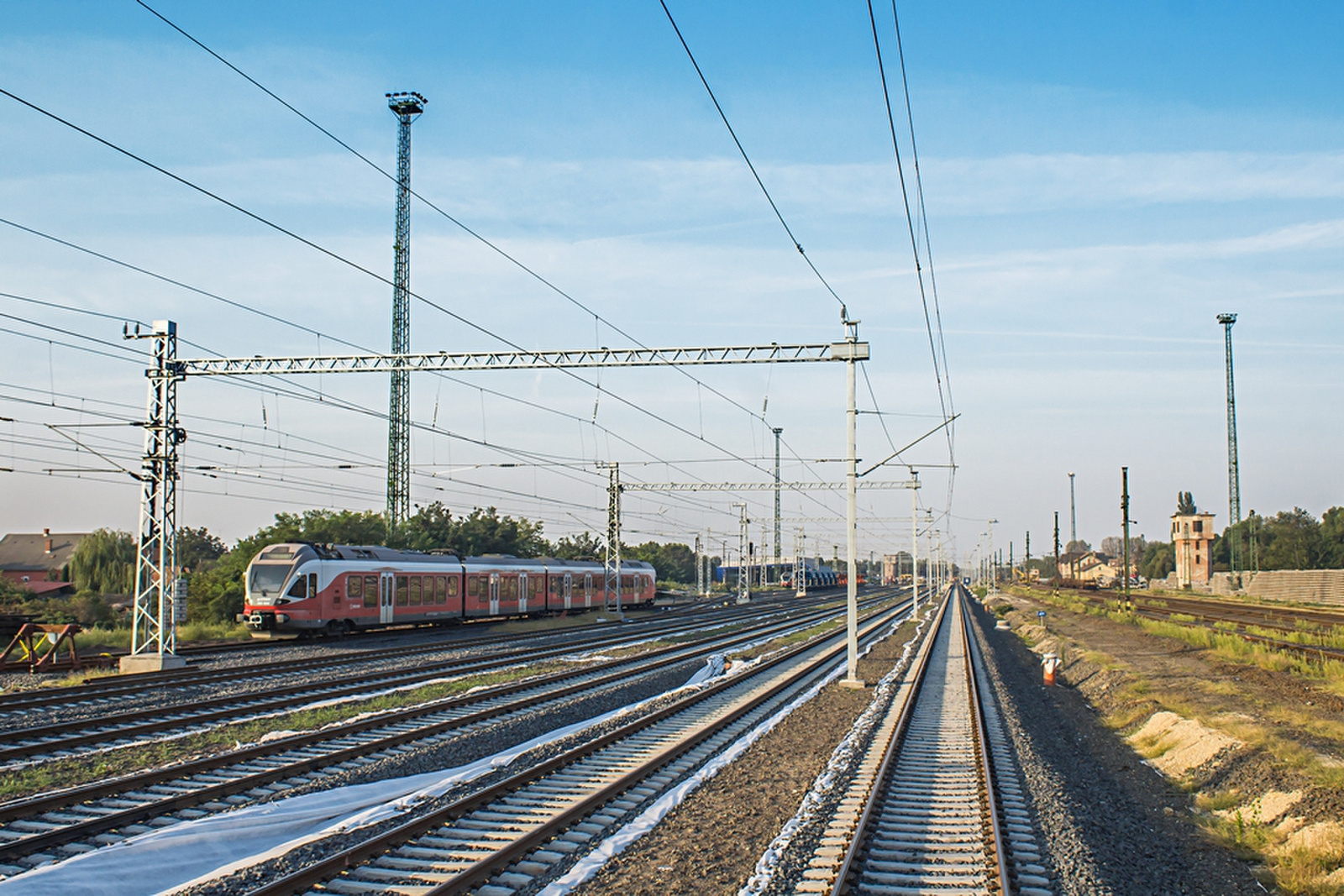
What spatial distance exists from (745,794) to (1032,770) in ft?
14.9

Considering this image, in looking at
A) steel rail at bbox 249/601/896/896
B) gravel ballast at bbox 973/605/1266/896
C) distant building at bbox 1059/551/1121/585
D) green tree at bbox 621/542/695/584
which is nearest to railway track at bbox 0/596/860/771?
steel rail at bbox 249/601/896/896

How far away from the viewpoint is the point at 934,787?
12.4 m

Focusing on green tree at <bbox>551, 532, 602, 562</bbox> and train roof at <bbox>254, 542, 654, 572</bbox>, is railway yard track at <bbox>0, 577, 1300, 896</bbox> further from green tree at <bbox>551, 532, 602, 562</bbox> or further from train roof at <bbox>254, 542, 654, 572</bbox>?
green tree at <bbox>551, 532, 602, 562</bbox>

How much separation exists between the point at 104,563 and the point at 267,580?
43755 mm

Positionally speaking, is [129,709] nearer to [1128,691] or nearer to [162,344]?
[162,344]

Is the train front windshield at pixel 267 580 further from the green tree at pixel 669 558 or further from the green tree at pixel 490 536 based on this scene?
the green tree at pixel 669 558

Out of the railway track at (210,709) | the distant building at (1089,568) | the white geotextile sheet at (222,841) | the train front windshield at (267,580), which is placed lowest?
the distant building at (1089,568)

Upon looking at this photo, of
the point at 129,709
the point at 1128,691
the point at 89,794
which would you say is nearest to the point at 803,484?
the point at 1128,691

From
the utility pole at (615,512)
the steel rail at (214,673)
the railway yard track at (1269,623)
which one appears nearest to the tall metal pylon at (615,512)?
the utility pole at (615,512)

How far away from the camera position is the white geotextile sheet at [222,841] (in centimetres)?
784

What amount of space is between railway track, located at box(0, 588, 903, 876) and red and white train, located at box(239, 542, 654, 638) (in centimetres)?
1537

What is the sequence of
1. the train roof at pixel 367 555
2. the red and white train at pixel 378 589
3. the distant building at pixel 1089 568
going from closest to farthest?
the red and white train at pixel 378 589 → the train roof at pixel 367 555 → the distant building at pixel 1089 568

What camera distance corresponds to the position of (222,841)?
9102 mm

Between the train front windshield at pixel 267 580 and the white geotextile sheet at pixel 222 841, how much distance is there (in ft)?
73.1
